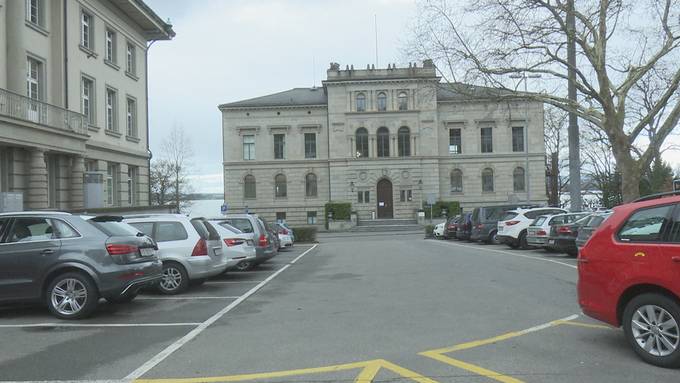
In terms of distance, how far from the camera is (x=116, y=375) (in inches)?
221

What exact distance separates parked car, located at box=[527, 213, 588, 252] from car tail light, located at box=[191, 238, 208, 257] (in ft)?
38.6

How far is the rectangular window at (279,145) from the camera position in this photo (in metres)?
60.1

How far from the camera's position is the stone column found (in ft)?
67.0

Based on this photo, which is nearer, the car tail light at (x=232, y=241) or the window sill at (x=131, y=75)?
the car tail light at (x=232, y=241)

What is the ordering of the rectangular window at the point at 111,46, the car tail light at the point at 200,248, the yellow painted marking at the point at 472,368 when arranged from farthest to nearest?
the rectangular window at the point at 111,46 → the car tail light at the point at 200,248 → the yellow painted marking at the point at 472,368

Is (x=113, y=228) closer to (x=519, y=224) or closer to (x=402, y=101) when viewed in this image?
(x=519, y=224)

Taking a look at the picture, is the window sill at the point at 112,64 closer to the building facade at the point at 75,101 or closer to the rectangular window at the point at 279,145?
the building facade at the point at 75,101

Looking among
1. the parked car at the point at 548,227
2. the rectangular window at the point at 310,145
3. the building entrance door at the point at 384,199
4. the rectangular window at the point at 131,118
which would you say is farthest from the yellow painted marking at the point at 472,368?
the rectangular window at the point at 310,145

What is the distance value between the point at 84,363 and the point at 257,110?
180 feet

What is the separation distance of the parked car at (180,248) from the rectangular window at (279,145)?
158ft

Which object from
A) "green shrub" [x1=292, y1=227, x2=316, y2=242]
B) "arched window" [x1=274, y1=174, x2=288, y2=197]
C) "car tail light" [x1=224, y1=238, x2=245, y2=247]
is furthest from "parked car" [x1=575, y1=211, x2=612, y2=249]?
"arched window" [x1=274, y1=174, x2=288, y2=197]

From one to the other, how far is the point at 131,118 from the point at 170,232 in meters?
21.8

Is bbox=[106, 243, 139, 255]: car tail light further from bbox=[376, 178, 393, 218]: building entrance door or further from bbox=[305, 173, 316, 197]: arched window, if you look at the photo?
bbox=[305, 173, 316, 197]: arched window

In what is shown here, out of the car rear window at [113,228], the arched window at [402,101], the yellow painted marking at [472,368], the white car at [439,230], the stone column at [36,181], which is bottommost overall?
the white car at [439,230]
